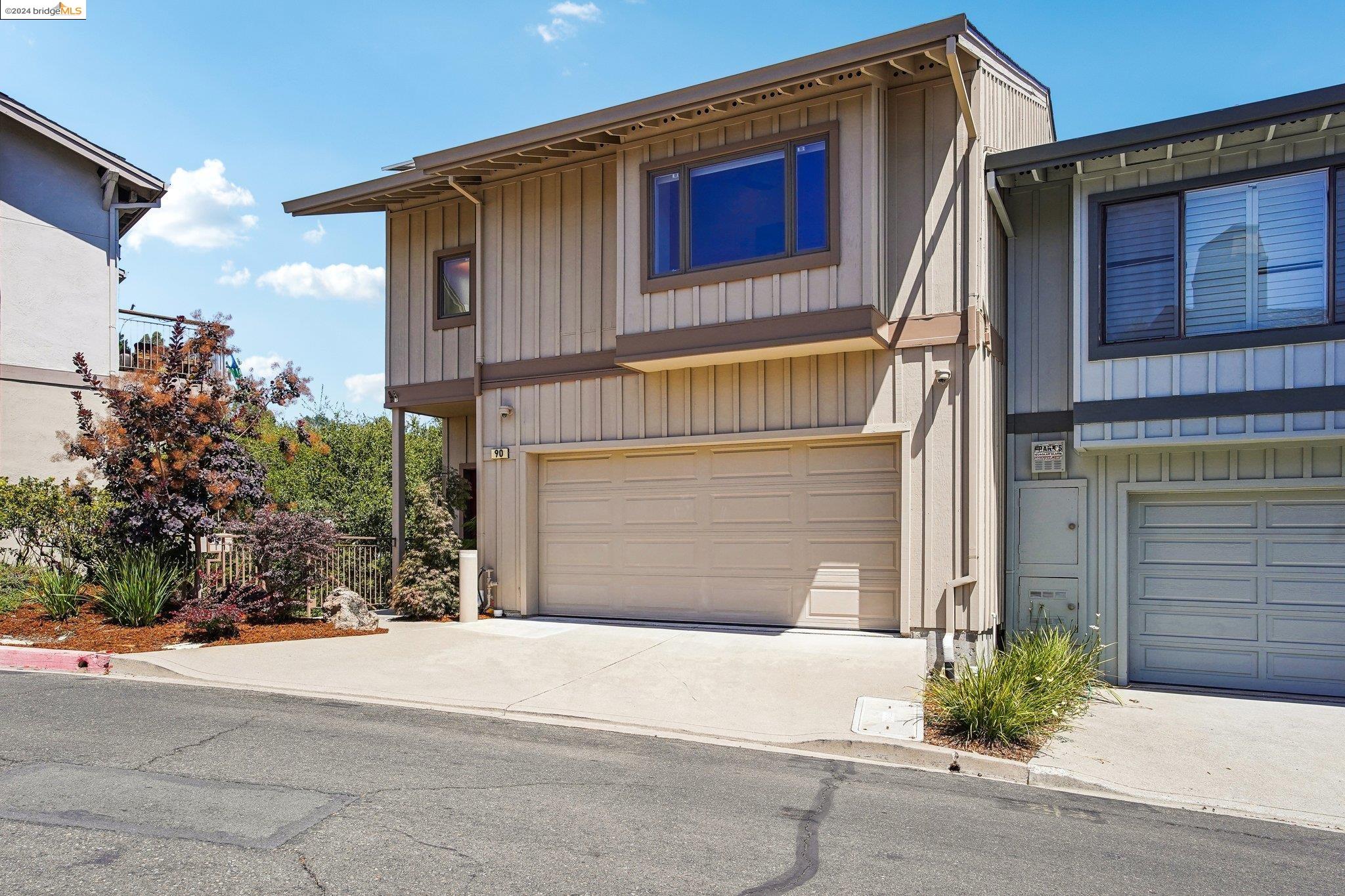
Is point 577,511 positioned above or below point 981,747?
above

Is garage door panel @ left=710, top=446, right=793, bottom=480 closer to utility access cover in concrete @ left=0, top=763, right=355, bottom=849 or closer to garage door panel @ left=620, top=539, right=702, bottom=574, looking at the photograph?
garage door panel @ left=620, top=539, right=702, bottom=574

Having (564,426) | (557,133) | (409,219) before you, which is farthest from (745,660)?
(409,219)

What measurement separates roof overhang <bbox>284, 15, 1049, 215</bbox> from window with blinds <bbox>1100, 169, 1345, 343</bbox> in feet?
9.02

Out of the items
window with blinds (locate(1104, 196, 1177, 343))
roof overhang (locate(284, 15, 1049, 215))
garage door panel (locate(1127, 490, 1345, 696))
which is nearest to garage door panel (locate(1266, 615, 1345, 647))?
garage door panel (locate(1127, 490, 1345, 696))

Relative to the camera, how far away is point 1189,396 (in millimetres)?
9734

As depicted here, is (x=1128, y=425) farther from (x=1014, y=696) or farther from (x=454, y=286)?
A: (x=454, y=286)

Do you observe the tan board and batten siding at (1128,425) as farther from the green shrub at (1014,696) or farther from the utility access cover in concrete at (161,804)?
the utility access cover in concrete at (161,804)

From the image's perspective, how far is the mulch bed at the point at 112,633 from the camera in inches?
392

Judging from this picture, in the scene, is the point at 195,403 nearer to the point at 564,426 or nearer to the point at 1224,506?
the point at 564,426

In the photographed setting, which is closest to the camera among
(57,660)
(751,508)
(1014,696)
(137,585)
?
(1014,696)

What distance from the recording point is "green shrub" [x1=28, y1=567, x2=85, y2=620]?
11133 millimetres

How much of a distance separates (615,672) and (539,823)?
4091mm

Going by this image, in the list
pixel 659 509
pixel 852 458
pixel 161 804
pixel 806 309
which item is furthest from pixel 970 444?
pixel 161 804

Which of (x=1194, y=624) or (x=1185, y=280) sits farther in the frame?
(x=1194, y=624)
